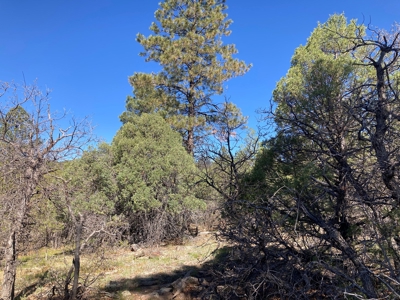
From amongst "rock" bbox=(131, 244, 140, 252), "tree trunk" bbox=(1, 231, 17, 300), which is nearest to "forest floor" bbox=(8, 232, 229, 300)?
"rock" bbox=(131, 244, 140, 252)

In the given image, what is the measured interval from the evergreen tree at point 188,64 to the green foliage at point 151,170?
2284mm

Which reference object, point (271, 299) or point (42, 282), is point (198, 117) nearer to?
point (42, 282)

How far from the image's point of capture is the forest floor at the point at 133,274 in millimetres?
6270

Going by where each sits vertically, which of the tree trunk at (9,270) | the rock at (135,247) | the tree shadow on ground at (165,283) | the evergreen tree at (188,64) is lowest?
the tree shadow on ground at (165,283)

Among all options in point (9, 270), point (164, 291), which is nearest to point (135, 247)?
point (164, 291)

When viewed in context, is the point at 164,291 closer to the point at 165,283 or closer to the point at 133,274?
the point at 165,283

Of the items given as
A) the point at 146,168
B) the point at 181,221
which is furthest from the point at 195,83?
the point at 181,221

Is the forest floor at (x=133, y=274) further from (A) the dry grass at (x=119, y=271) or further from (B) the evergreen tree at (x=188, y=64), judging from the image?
(B) the evergreen tree at (x=188, y=64)

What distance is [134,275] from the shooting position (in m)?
8.36

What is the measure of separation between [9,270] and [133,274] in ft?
12.4

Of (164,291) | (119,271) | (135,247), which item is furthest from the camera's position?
(135,247)

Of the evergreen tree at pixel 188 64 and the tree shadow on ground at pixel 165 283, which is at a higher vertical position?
the evergreen tree at pixel 188 64

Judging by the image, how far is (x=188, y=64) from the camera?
1520 cm

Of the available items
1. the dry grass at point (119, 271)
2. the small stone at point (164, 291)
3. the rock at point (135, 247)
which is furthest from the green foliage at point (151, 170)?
the small stone at point (164, 291)
